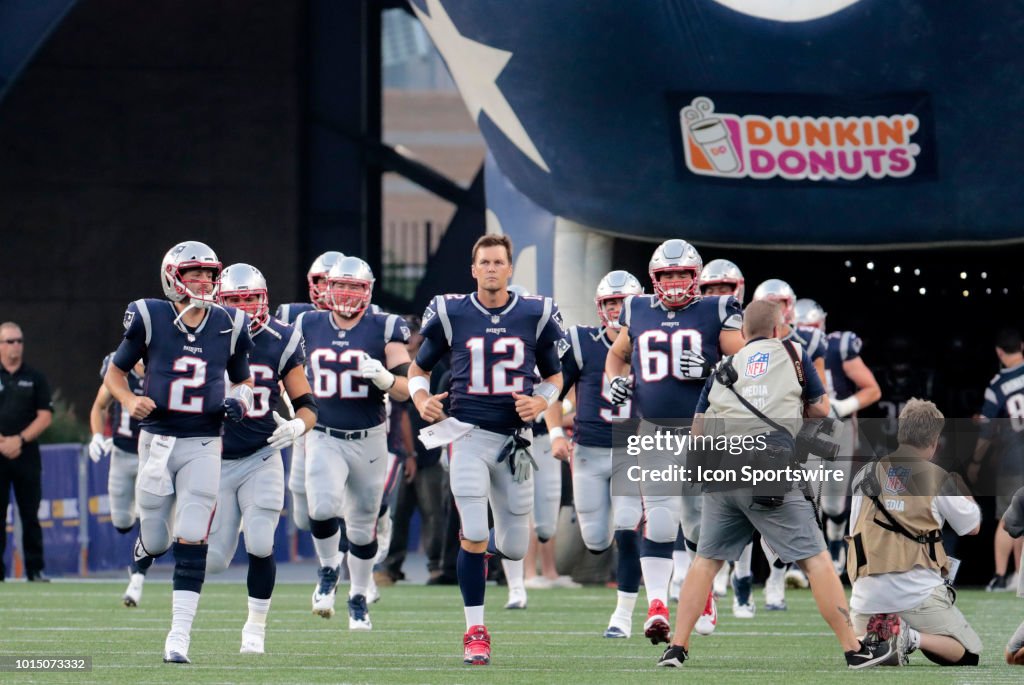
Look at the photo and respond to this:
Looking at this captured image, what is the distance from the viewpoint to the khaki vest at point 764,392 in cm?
797

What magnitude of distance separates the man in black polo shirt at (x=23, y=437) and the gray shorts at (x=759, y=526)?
25.7 ft

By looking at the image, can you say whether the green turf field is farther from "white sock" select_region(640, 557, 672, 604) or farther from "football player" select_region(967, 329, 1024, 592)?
"football player" select_region(967, 329, 1024, 592)

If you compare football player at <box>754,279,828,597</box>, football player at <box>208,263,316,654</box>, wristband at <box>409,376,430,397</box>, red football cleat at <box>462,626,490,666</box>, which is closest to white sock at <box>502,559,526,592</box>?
football player at <box>754,279,828,597</box>

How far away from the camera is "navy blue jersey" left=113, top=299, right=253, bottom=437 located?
8.27m

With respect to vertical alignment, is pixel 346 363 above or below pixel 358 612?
above

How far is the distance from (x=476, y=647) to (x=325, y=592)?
2822mm

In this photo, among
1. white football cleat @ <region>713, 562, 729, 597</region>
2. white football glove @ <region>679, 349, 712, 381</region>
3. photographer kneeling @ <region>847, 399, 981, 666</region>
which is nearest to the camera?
photographer kneeling @ <region>847, 399, 981, 666</region>

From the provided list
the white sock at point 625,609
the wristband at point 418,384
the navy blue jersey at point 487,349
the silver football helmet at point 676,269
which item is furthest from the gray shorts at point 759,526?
the white sock at point 625,609

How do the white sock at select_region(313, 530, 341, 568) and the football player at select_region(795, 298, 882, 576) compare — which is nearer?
the white sock at select_region(313, 530, 341, 568)

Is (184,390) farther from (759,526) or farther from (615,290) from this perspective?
(615,290)

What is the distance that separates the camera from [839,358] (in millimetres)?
13398

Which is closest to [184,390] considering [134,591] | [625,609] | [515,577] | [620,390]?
[620,390]

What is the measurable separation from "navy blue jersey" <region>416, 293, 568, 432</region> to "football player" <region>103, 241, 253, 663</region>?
95 centimetres

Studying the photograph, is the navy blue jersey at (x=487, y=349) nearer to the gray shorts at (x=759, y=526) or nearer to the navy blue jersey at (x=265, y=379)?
the navy blue jersey at (x=265, y=379)
